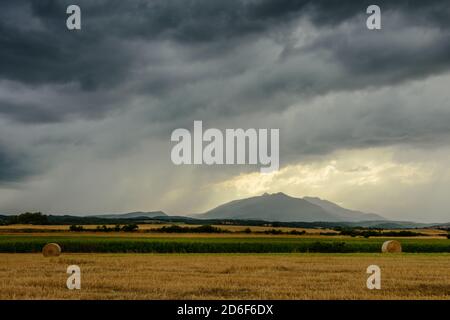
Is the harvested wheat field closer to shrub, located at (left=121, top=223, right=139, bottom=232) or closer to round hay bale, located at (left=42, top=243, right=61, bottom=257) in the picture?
round hay bale, located at (left=42, top=243, right=61, bottom=257)

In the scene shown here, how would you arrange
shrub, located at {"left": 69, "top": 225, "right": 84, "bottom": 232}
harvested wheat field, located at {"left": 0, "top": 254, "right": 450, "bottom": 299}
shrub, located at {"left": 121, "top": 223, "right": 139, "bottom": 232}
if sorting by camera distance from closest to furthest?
harvested wheat field, located at {"left": 0, "top": 254, "right": 450, "bottom": 299} → shrub, located at {"left": 121, "top": 223, "right": 139, "bottom": 232} → shrub, located at {"left": 69, "top": 225, "right": 84, "bottom": 232}

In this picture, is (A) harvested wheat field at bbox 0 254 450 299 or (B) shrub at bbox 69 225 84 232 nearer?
(A) harvested wheat field at bbox 0 254 450 299

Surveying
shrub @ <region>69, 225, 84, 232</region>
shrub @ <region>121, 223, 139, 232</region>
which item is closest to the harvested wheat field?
shrub @ <region>121, 223, 139, 232</region>

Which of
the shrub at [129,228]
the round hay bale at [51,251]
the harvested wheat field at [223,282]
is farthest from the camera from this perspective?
the shrub at [129,228]

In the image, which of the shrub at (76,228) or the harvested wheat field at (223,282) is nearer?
the harvested wheat field at (223,282)

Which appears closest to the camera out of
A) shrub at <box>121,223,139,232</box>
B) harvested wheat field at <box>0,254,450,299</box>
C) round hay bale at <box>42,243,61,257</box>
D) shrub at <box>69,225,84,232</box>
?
harvested wheat field at <box>0,254,450,299</box>

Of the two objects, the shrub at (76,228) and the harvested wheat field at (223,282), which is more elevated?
the harvested wheat field at (223,282)

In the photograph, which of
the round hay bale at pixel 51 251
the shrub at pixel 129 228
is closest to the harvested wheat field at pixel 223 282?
the round hay bale at pixel 51 251

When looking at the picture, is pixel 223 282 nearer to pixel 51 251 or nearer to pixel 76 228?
pixel 51 251

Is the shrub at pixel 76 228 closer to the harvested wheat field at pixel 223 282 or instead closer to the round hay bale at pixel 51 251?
the round hay bale at pixel 51 251

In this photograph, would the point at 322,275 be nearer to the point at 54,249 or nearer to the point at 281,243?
the point at 54,249

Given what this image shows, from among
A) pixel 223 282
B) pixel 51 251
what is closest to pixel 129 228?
pixel 51 251
